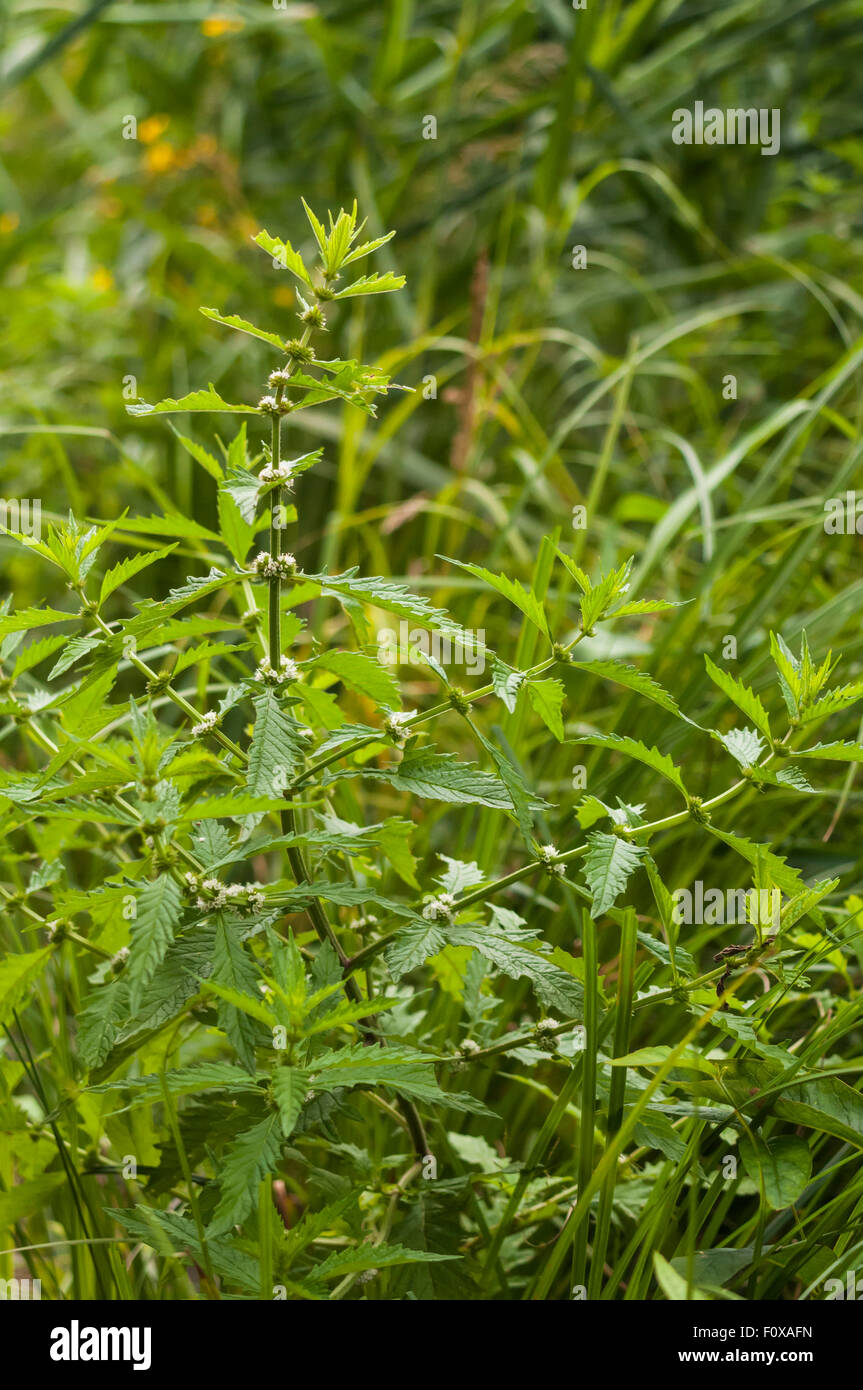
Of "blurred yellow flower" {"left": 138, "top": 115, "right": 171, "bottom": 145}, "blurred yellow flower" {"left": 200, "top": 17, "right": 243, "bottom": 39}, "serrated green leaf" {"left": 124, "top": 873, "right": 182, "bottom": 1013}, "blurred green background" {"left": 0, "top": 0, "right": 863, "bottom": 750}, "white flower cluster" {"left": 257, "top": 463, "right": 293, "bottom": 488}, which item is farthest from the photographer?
"blurred yellow flower" {"left": 138, "top": 115, "right": 171, "bottom": 145}

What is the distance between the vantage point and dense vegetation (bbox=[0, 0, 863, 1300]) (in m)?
0.66

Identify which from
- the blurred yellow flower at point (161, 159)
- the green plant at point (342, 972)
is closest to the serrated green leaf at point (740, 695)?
the green plant at point (342, 972)

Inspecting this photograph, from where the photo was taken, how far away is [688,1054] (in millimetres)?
800

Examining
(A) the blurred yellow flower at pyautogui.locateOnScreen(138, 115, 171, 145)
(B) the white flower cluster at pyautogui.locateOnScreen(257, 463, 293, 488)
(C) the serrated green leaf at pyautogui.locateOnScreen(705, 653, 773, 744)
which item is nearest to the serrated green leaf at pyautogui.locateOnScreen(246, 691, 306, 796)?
(B) the white flower cluster at pyautogui.locateOnScreen(257, 463, 293, 488)

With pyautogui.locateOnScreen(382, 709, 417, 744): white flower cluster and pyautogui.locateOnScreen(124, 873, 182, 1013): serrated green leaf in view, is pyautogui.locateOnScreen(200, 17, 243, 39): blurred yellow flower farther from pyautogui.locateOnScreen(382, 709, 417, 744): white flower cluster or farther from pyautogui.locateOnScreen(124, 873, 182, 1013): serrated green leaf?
pyautogui.locateOnScreen(124, 873, 182, 1013): serrated green leaf

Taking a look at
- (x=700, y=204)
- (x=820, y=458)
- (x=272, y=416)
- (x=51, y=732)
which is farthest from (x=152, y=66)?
(x=272, y=416)

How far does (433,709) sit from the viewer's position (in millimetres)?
687

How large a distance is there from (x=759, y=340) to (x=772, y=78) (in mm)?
669

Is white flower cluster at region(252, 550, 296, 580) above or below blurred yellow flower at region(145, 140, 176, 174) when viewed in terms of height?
below

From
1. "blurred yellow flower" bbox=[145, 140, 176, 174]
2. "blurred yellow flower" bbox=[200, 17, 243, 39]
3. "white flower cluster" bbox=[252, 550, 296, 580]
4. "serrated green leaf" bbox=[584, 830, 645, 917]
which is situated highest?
"blurred yellow flower" bbox=[200, 17, 243, 39]

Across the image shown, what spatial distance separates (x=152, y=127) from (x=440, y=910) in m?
2.31

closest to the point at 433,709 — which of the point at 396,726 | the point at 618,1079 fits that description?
the point at 396,726

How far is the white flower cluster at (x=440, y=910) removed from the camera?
69cm
